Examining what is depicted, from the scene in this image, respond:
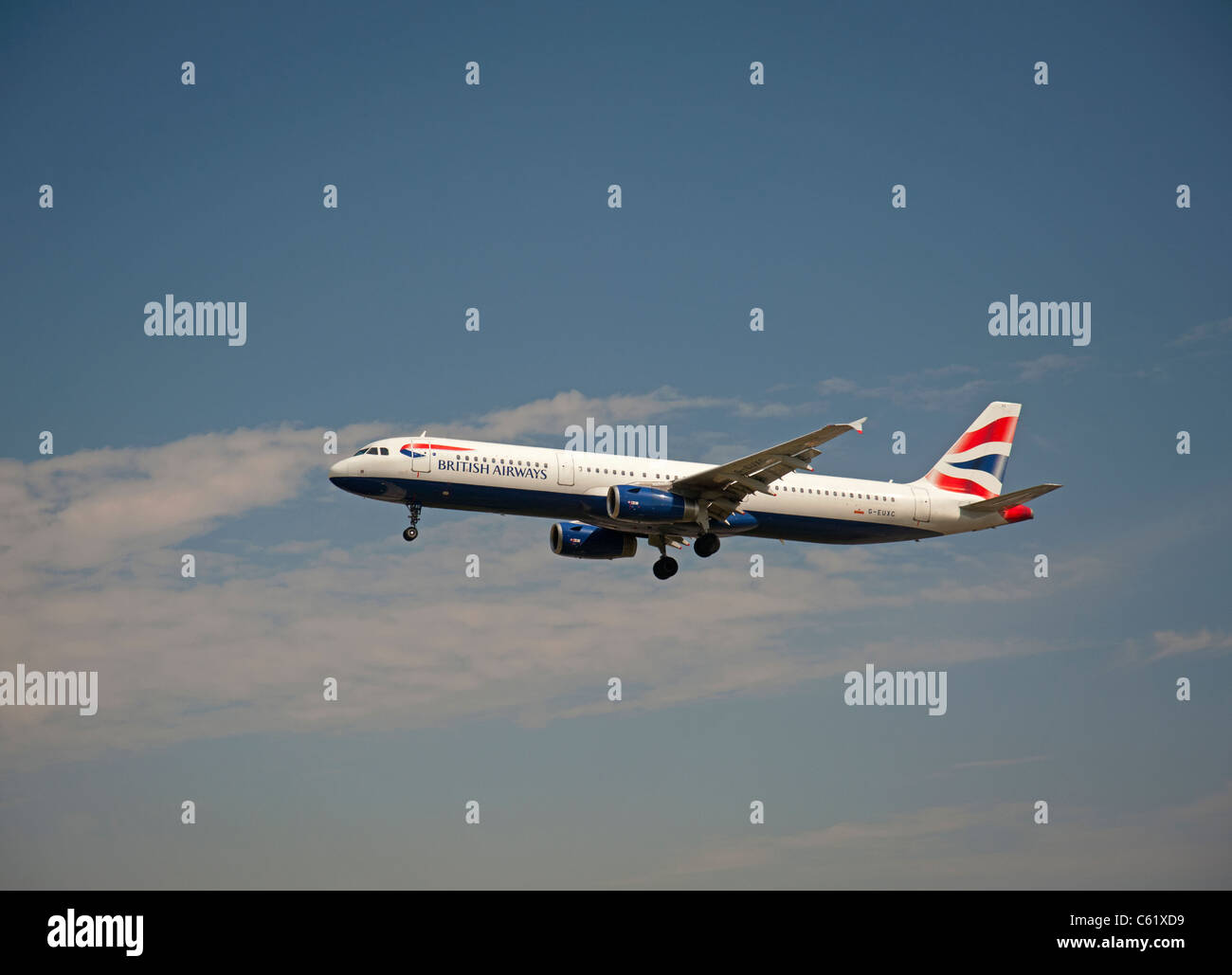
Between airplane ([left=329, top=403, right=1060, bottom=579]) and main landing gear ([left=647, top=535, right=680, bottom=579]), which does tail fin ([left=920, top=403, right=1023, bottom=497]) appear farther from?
main landing gear ([left=647, top=535, right=680, bottom=579])

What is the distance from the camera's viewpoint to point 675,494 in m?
61.8

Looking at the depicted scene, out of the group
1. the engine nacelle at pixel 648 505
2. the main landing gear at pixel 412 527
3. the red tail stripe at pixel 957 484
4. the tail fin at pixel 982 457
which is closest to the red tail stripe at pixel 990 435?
the tail fin at pixel 982 457

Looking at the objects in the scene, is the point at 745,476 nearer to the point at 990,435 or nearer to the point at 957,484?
the point at 957,484

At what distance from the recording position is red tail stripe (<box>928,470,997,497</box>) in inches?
2734

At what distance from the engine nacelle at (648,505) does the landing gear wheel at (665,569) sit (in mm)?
6311

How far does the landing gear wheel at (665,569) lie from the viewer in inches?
2660

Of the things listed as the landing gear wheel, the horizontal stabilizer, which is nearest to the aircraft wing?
the landing gear wheel

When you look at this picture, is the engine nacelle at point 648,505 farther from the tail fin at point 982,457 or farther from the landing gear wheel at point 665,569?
the tail fin at point 982,457
